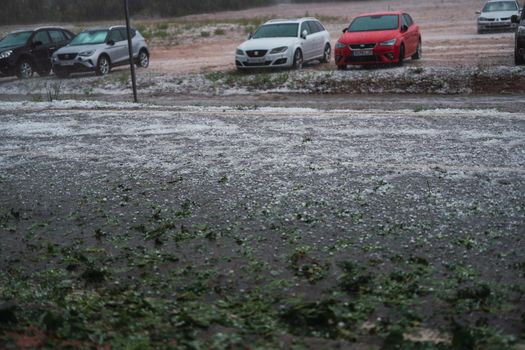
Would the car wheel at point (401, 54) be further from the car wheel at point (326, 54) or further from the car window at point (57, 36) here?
the car window at point (57, 36)

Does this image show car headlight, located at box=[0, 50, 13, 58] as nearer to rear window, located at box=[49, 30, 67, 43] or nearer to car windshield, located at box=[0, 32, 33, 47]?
car windshield, located at box=[0, 32, 33, 47]

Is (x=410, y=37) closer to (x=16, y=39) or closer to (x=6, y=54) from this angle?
(x=6, y=54)

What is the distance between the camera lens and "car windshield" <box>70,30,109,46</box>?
78.7ft

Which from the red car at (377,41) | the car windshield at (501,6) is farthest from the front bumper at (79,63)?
the car windshield at (501,6)

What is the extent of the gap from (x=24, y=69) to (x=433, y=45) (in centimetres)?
1541

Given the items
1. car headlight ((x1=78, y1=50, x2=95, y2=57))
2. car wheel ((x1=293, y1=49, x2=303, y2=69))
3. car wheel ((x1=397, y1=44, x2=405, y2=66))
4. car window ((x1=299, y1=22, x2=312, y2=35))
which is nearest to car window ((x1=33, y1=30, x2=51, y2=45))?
car headlight ((x1=78, y1=50, x2=95, y2=57))

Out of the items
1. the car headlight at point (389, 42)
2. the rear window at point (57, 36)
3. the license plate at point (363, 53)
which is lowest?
the license plate at point (363, 53)

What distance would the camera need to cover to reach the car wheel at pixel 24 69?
23828mm

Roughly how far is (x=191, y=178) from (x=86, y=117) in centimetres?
511

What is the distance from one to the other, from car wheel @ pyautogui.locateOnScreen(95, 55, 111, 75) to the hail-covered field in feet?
44.4

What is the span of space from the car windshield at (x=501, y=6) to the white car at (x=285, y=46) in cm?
1500

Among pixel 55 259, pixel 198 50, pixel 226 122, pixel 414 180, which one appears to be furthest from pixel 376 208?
pixel 198 50

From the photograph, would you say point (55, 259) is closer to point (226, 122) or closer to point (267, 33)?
point (226, 122)

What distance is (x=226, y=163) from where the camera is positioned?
798 centimetres
